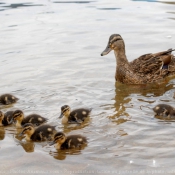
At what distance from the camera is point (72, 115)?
5.82 metres

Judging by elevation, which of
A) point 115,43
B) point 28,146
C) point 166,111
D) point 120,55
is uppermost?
point 115,43

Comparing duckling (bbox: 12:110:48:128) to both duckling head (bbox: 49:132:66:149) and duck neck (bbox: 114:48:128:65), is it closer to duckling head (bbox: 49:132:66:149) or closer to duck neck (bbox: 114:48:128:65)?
duckling head (bbox: 49:132:66:149)

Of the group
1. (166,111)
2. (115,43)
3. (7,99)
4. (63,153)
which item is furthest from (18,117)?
(115,43)

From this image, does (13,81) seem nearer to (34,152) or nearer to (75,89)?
(75,89)

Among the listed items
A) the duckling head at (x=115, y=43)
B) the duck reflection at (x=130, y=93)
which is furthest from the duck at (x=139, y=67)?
the duck reflection at (x=130, y=93)

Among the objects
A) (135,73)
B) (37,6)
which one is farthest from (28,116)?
(37,6)

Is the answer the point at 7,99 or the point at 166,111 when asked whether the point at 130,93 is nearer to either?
the point at 166,111

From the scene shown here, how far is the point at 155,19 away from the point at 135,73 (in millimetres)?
4464

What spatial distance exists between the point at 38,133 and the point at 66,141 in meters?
0.39

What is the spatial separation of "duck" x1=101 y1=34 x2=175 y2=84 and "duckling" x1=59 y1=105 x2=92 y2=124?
5.82 ft

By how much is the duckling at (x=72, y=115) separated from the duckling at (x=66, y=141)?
2.05 ft

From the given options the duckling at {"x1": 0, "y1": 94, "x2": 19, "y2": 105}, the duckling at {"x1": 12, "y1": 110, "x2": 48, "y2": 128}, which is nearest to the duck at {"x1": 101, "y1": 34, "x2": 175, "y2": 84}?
the duckling at {"x1": 0, "y1": 94, "x2": 19, "y2": 105}

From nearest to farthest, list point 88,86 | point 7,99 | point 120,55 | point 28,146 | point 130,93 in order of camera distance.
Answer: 1. point 28,146
2. point 7,99
3. point 130,93
4. point 88,86
5. point 120,55

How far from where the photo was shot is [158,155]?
15.9ft
